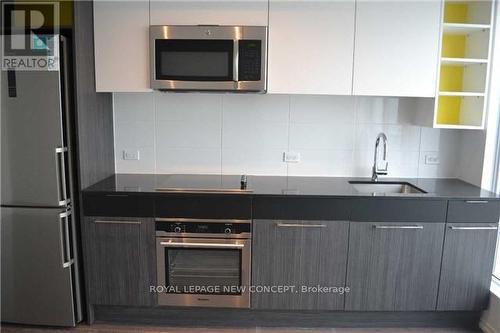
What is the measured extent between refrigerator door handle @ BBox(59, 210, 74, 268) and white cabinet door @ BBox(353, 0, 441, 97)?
1990 millimetres

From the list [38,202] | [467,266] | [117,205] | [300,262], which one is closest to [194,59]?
[117,205]

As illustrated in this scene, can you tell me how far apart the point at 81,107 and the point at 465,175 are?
8.94 ft

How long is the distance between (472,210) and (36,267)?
2.72 meters

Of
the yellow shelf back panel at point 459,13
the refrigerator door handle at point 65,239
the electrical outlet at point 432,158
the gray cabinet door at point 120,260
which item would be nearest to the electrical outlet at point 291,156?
the electrical outlet at point 432,158

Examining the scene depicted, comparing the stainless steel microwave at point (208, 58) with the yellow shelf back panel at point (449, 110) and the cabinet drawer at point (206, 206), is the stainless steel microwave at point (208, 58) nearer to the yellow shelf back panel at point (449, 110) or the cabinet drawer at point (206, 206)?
the cabinet drawer at point (206, 206)

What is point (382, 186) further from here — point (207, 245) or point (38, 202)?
point (38, 202)

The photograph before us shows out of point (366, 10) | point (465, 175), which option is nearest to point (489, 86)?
point (465, 175)

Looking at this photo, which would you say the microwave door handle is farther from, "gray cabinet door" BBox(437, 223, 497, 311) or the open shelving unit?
"gray cabinet door" BBox(437, 223, 497, 311)

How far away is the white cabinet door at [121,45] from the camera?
88.4 inches

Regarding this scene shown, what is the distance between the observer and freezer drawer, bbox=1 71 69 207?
200cm

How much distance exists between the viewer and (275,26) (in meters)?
2.24

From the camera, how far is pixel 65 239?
7.02ft

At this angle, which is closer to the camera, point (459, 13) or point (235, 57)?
point (235, 57)

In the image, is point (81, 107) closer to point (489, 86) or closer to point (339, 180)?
point (339, 180)
